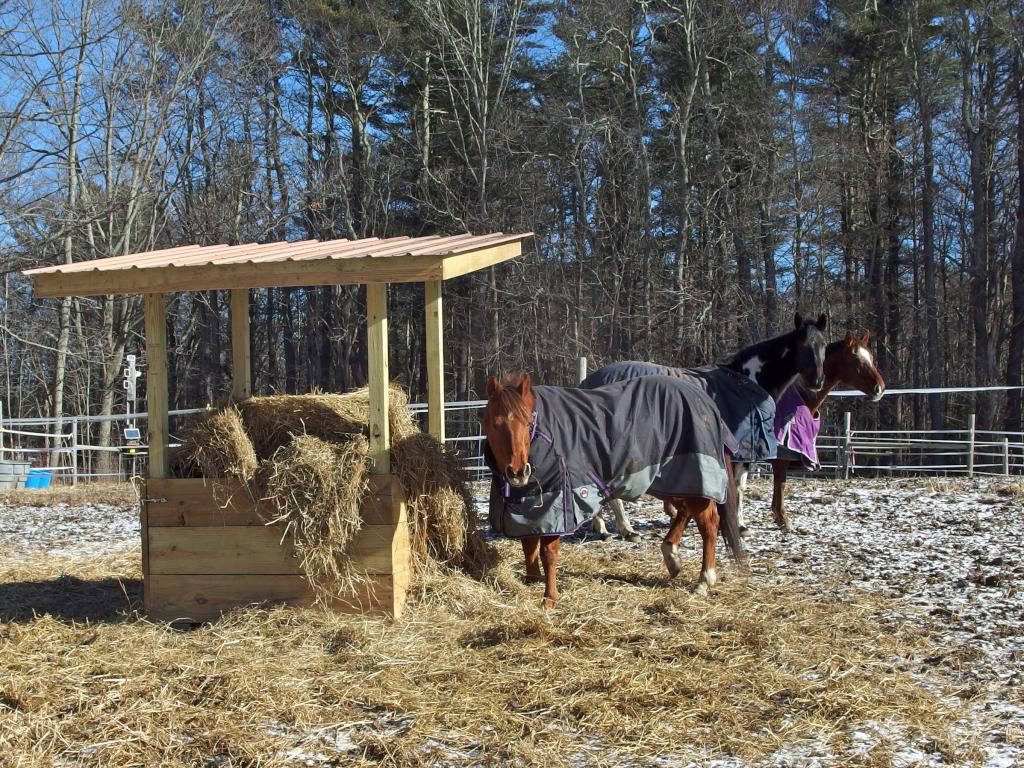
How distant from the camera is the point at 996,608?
15.7 ft

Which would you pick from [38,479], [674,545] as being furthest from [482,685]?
[38,479]

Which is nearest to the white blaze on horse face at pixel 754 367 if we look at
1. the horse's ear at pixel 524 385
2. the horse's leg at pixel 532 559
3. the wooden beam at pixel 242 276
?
the horse's leg at pixel 532 559

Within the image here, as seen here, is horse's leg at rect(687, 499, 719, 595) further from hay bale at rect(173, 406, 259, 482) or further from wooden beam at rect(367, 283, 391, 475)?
hay bale at rect(173, 406, 259, 482)

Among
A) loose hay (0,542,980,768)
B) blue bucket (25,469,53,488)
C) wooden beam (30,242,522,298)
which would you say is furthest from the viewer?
blue bucket (25,469,53,488)

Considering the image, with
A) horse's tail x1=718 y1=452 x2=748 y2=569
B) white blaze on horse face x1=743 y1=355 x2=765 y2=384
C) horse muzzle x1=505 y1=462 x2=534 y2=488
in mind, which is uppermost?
white blaze on horse face x1=743 y1=355 x2=765 y2=384

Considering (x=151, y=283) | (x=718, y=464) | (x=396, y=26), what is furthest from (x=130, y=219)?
(x=718, y=464)

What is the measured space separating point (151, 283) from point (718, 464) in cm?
337

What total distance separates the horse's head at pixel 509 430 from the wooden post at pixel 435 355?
0.64 meters

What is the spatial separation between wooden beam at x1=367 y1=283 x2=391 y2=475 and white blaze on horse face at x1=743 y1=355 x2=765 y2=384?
2.70 m

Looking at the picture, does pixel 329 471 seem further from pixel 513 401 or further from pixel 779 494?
pixel 779 494

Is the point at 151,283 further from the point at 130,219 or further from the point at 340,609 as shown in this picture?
the point at 130,219

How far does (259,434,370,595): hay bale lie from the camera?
448cm

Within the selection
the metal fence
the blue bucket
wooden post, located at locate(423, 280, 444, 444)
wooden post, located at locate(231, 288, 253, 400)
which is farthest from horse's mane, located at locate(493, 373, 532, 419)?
the blue bucket

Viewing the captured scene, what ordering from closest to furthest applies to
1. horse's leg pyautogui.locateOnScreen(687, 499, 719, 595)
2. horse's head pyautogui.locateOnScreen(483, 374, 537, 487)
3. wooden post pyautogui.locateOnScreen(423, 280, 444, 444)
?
horse's head pyautogui.locateOnScreen(483, 374, 537, 487), wooden post pyautogui.locateOnScreen(423, 280, 444, 444), horse's leg pyautogui.locateOnScreen(687, 499, 719, 595)
